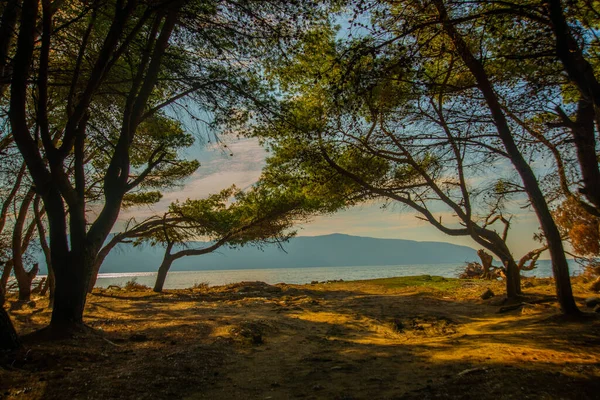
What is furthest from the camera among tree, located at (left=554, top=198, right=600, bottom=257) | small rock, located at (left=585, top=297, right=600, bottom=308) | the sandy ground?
tree, located at (left=554, top=198, right=600, bottom=257)

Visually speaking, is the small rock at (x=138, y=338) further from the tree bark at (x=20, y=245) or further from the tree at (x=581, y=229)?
the tree at (x=581, y=229)

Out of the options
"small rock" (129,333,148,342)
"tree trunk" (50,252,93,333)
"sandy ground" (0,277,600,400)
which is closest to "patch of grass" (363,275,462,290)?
"sandy ground" (0,277,600,400)

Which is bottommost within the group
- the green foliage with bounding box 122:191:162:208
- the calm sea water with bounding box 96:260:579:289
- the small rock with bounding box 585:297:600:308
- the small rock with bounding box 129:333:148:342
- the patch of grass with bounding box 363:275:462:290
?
the calm sea water with bounding box 96:260:579:289

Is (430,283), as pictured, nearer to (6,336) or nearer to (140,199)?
(140,199)

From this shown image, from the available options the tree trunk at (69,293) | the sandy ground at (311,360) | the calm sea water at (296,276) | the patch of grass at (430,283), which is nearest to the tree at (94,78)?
the tree trunk at (69,293)

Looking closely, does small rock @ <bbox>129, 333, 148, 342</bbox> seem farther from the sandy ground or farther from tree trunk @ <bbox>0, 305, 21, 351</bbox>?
tree trunk @ <bbox>0, 305, 21, 351</bbox>

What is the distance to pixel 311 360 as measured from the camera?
486 centimetres

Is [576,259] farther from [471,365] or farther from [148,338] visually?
[148,338]

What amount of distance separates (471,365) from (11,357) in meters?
5.39

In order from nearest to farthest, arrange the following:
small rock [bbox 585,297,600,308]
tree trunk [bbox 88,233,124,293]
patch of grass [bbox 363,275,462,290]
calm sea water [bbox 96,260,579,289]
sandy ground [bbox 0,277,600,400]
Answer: sandy ground [bbox 0,277,600,400], small rock [bbox 585,297,600,308], tree trunk [bbox 88,233,124,293], patch of grass [bbox 363,275,462,290], calm sea water [bbox 96,260,579,289]

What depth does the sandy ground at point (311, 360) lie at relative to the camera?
3258 millimetres

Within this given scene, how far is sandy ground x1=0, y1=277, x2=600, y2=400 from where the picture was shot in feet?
10.7

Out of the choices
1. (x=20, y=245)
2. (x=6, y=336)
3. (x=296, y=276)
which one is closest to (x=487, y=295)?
(x=6, y=336)

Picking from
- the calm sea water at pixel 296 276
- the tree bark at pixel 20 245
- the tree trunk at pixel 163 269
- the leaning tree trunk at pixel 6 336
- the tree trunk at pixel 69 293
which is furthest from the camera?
the calm sea water at pixel 296 276
